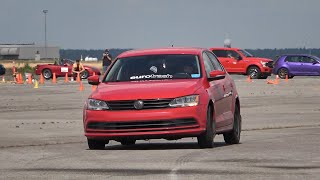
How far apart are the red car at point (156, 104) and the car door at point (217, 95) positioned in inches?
0.6

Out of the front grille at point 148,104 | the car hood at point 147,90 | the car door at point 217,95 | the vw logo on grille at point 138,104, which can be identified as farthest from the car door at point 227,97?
the vw logo on grille at point 138,104

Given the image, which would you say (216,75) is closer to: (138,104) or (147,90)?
(147,90)

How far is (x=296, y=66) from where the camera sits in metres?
60.9

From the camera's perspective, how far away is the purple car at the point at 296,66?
200 feet

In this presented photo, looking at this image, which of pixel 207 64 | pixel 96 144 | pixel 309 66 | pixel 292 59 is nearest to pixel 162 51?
pixel 207 64

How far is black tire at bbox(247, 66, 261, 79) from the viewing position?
2349 inches

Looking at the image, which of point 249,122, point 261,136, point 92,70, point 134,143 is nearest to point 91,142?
point 134,143

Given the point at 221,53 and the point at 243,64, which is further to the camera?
the point at 243,64

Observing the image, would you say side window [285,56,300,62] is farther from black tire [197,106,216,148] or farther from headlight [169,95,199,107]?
headlight [169,95,199,107]

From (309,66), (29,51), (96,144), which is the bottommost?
(29,51)

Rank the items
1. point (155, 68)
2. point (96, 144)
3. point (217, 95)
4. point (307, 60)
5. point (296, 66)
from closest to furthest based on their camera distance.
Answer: point (96, 144) < point (217, 95) < point (155, 68) < point (296, 66) < point (307, 60)

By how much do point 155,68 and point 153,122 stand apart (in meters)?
1.49

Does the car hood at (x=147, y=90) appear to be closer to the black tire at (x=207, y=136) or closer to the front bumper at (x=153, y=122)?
the front bumper at (x=153, y=122)

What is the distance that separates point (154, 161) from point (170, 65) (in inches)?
138
